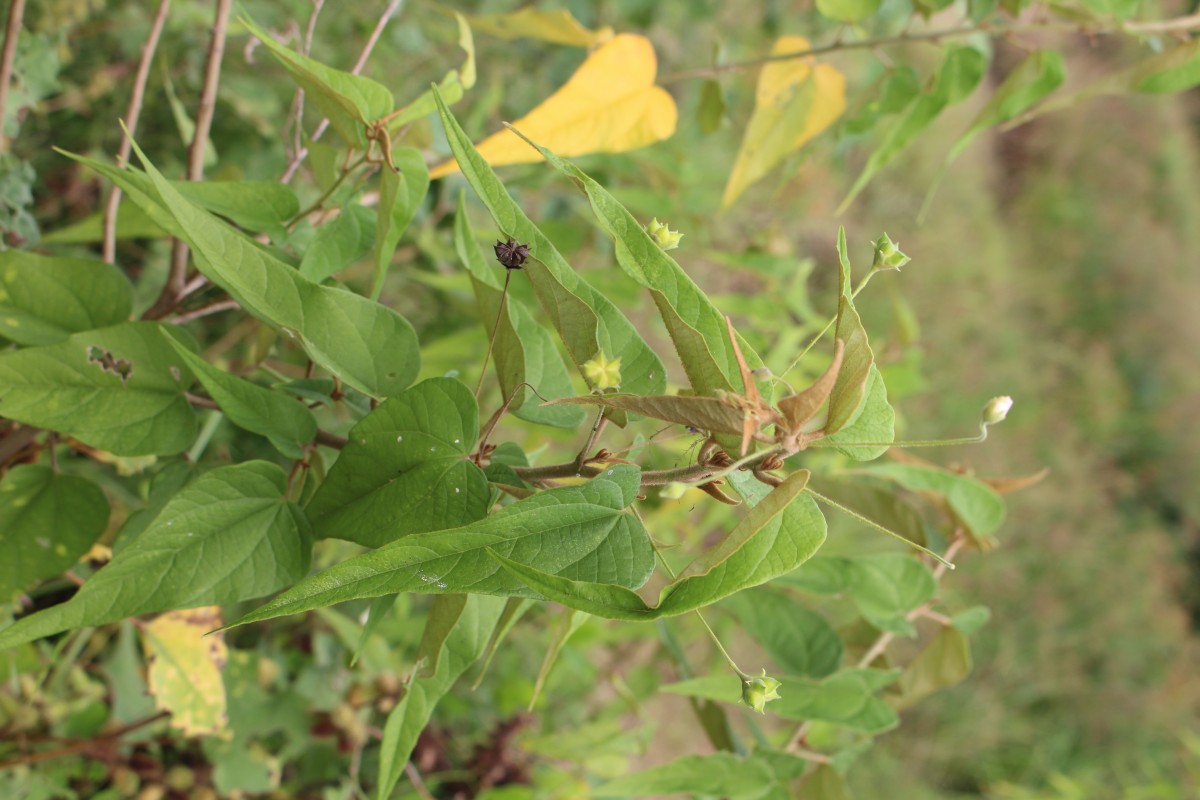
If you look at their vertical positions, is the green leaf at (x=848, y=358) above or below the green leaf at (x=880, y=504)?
above

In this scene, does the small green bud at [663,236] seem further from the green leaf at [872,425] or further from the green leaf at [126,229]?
the green leaf at [126,229]

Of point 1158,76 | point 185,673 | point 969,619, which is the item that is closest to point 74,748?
point 185,673

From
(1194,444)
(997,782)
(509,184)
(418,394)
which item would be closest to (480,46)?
(509,184)

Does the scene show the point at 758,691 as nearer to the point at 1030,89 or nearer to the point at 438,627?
the point at 438,627

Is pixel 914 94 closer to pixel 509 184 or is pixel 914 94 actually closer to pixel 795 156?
pixel 795 156

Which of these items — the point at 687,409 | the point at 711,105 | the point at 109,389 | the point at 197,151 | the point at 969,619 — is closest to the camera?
the point at 687,409

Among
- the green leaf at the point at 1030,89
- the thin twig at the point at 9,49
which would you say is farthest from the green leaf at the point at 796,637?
the thin twig at the point at 9,49

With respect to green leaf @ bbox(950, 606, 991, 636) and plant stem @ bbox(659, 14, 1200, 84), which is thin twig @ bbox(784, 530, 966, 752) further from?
plant stem @ bbox(659, 14, 1200, 84)
